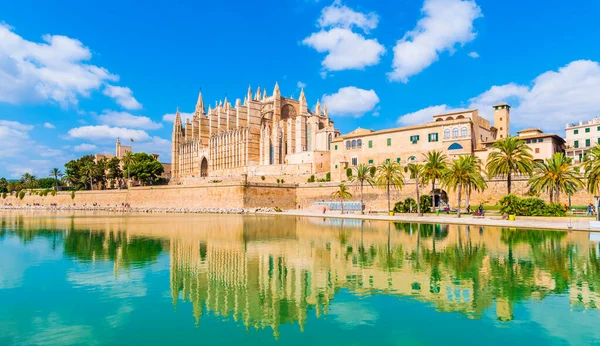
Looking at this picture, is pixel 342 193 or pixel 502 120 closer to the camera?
pixel 342 193

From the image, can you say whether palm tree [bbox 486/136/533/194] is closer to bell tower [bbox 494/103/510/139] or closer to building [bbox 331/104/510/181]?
building [bbox 331/104/510/181]

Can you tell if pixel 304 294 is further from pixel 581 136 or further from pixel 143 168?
pixel 143 168

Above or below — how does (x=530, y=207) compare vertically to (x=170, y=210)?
above

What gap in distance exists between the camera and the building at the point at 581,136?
57122 mm

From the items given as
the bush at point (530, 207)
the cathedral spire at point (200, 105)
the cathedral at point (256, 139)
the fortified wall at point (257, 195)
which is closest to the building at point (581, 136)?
the fortified wall at point (257, 195)

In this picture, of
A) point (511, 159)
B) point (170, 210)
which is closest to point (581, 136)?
point (511, 159)

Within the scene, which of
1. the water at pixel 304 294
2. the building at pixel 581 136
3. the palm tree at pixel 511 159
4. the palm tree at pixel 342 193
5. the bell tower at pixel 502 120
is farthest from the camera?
the bell tower at pixel 502 120

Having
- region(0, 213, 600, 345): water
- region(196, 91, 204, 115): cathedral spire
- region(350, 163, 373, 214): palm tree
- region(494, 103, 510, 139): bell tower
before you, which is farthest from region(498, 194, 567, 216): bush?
region(196, 91, 204, 115): cathedral spire

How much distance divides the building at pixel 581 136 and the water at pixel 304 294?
1810 inches

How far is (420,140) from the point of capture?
53.3 m

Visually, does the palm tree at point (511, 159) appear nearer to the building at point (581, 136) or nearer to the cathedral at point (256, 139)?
the building at point (581, 136)

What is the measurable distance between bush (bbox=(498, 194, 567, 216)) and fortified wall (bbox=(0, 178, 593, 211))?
27.6 feet

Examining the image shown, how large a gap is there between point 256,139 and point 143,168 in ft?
77.3

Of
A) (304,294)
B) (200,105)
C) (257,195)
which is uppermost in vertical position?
(200,105)
